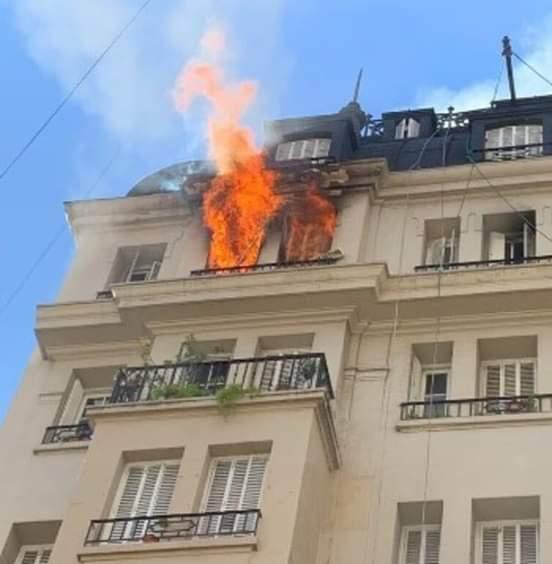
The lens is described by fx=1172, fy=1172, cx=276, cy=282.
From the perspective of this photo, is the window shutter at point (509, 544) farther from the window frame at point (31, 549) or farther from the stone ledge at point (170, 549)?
the window frame at point (31, 549)

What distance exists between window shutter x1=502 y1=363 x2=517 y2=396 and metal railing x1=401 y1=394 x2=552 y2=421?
499mm

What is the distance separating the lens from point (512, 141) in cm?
2636

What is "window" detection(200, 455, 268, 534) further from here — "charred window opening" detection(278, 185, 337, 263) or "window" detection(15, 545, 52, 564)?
"charred window opening" detection(278, 185, 337, 263)

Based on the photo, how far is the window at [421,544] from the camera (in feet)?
58.3

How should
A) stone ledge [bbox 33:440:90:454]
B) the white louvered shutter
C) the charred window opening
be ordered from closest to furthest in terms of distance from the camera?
1. the white louvered shutter
2. stone ledge [bbox 33:440:90:454]
3. the charred window opening

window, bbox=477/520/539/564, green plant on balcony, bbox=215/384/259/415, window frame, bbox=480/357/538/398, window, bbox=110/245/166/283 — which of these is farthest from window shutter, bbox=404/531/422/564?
window, bbox=110/245/166/283

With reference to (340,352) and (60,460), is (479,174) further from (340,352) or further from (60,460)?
(60,460)

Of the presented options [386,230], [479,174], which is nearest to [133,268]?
[386,230]

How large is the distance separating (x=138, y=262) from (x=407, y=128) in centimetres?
789

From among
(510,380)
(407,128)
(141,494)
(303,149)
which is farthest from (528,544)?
(407,128)

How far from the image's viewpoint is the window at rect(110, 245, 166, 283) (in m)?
25.7

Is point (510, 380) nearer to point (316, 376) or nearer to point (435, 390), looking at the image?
point (435, 390)

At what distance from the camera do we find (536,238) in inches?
909

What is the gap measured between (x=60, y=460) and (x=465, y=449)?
7176 mm
